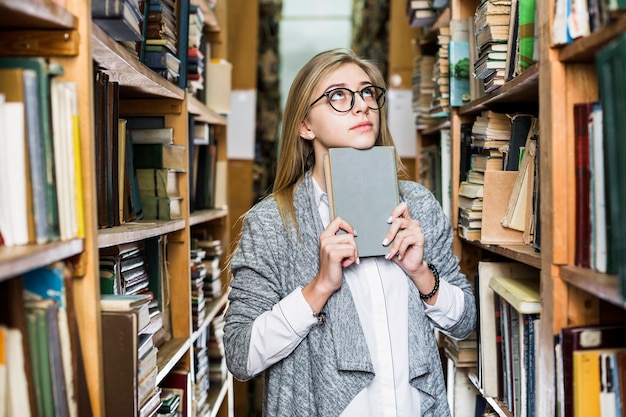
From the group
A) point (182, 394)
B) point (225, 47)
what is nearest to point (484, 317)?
point (182, 394)

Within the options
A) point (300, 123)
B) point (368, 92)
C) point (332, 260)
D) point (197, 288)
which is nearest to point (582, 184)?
point (332, 260)

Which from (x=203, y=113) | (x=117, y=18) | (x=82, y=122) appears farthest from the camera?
(x=203, y=113)

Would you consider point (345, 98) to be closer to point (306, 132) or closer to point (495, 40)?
point (306, 132)

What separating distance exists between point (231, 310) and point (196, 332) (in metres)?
0.76

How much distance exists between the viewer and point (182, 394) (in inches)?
80.7

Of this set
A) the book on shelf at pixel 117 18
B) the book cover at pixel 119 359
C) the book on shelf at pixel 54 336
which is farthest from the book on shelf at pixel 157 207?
the book on shelf at pixel 54 336

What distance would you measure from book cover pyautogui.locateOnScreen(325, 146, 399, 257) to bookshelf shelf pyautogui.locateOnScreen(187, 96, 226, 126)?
0.90 metres

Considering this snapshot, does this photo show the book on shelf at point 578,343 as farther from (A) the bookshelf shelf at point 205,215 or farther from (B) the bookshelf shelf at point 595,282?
(A) the bookshelf shelf at point 205,215

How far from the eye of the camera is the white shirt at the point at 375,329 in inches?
57.8

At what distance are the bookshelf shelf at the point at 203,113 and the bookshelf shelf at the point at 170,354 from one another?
0.82 m

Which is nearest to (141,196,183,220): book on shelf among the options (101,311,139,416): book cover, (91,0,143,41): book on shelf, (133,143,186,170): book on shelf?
(133,143,186,170): book on shelf

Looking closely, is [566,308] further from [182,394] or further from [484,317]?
[182,394]

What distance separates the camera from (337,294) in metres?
1.51

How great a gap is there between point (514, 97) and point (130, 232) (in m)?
1.08
